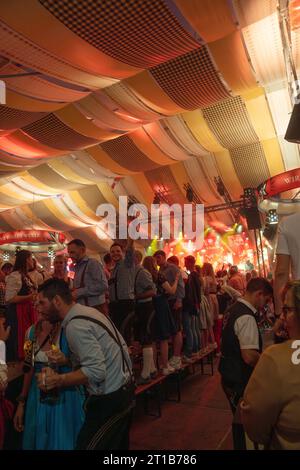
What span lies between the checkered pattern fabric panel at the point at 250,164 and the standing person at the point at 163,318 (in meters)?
4.87

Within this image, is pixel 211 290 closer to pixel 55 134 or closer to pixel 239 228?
pixel 55 134

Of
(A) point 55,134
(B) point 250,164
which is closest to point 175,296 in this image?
(A) point 55,134

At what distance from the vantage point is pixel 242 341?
2.69 meters

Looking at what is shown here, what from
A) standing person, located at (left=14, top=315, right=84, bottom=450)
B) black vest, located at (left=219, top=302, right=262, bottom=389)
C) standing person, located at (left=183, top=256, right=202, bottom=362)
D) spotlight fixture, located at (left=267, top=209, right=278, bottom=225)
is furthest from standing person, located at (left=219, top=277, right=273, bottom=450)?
spotlight fixture, located at (left=267, top=209, right=278, bottom=225)

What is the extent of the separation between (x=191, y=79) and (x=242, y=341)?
135 inches

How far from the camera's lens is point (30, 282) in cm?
445

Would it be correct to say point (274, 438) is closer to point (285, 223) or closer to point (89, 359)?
point (89, 359)

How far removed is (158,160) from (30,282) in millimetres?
4630

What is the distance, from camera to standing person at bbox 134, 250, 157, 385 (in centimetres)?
434

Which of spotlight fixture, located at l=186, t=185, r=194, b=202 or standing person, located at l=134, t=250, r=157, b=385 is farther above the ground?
spotlight fixture, located at l=186, t=185, r=194, b=202

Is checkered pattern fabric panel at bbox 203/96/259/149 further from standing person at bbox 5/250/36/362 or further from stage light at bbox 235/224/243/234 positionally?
stage light at bbox 235/224/243/234

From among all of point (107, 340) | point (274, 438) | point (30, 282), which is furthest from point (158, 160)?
point (274, 438)

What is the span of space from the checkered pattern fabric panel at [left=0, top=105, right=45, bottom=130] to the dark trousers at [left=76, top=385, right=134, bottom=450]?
12.3 ft

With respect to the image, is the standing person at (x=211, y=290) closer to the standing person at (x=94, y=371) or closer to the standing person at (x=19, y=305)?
the standing person at (x=19, y=305)
